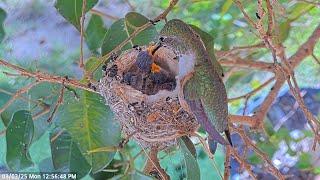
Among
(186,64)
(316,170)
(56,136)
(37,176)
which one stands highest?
(186,64)

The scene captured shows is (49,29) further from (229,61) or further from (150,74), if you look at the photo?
(229,61)

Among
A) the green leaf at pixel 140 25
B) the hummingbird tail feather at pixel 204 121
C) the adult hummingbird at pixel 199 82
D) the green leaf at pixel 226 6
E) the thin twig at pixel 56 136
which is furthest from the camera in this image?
the green leaf at pixel 226 6

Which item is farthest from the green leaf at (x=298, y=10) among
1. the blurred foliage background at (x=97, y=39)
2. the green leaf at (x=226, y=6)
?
the green leaf at (x=226, y=6)

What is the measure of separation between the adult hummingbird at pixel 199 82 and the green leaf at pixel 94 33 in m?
0.39

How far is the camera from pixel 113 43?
4.49 feet

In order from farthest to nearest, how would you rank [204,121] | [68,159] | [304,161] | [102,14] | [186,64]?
1. [304,161]
2. [102,14]
3. [68,159]
4. [186,64]
5. [204,121]

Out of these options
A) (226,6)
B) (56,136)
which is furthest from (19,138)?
(226,6)

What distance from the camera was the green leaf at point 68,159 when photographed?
1453 millimetres

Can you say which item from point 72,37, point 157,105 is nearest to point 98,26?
point 72,37

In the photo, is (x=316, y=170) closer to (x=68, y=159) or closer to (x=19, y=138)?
(x=68, y=159)

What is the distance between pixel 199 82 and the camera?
1147mm

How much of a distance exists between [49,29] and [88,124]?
51 cm

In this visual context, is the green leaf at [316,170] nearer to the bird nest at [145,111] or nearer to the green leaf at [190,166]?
the bird nest at [145,111]

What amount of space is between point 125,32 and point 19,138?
1.18ft
